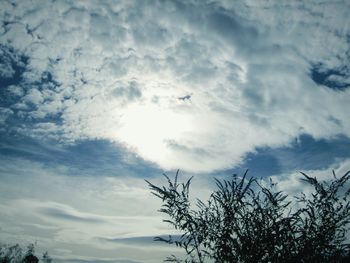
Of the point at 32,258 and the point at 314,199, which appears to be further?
the point at 32,258

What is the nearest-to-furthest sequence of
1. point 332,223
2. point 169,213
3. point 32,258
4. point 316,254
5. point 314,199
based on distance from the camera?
1. point 316,254
2. point 332,223
3. point 314,199
4. point 169,213
5. point 32,258

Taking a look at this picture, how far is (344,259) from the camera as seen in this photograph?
9383mm

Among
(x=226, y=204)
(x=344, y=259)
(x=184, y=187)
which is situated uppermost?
(x=184, y=187)

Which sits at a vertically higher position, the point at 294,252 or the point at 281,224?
the point at 281,224

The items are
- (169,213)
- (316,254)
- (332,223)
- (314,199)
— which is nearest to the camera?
(316,254)

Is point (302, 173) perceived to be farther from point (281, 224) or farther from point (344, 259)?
point (344, 259)

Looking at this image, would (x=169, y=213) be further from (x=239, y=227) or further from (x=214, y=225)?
(x=239, y=227)

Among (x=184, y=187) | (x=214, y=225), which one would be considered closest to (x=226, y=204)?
(x=214, y=225)

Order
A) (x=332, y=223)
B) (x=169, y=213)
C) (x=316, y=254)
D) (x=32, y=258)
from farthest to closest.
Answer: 1. (x=32, y=258)
2. (x=169, y=213)
3. (x=332, y=223)
4. (x=316, y=254)

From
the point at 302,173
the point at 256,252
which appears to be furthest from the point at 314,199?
the point at 256,252

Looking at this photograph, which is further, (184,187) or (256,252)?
(184,187)

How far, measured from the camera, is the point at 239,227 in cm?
938

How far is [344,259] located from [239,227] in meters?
3.33

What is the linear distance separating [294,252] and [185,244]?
341 centimetres
